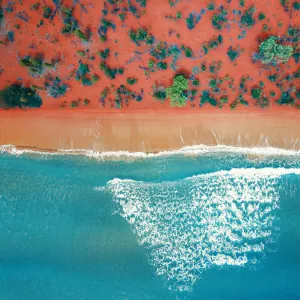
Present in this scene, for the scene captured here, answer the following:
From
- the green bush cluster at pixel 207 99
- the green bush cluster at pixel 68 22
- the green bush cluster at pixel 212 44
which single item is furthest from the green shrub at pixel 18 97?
the green bush cluster at pixel 212 44

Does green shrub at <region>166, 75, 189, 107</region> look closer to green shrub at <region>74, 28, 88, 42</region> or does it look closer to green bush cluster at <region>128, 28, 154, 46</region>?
green bush cluster at <region>128, 28, 154, 46</region>

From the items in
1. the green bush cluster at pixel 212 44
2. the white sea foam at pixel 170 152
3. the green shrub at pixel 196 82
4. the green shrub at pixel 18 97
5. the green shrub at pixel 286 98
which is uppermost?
the green bush cluster at pixel 212 44

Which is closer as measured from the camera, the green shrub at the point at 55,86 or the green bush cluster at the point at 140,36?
the green bush cluster at the point at 140,36

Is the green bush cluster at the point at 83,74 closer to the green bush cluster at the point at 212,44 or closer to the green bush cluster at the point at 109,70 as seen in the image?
the green bush cluster at the point at 109,70

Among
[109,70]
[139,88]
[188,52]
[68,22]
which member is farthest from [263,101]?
[68,22]

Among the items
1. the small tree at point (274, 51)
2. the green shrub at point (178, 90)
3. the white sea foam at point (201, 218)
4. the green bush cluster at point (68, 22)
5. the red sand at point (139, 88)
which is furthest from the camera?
the white sea foam at point (201, 218)

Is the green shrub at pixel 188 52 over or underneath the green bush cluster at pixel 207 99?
over

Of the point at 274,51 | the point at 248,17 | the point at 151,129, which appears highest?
A: the point at 248,17

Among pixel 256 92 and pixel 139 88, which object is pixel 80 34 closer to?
pixel 139 88
